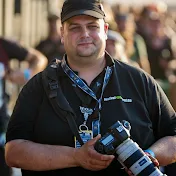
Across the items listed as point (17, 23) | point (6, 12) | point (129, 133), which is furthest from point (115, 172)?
point (17, 23)

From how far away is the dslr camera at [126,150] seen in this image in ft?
15.4

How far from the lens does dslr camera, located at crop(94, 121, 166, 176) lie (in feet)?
15.4

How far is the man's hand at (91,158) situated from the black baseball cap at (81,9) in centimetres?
90

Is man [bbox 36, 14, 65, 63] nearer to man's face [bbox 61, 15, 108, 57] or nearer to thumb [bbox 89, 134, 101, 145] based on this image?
man's face [bbox 61, 15, 108, 57]

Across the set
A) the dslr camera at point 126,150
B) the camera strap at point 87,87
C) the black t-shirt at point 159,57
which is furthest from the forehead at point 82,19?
the black t-shirt at point 159,57

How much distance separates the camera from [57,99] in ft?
16.6

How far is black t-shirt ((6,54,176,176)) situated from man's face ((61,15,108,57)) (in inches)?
7.6

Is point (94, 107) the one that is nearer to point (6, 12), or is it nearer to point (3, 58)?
point (3, 58)

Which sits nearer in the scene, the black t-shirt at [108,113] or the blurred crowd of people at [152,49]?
the black t-shirt at [108,113]

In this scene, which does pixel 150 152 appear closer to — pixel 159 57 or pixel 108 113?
pixel 108 113

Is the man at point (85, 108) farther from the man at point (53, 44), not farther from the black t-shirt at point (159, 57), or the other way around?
the black t-shirt at point (159, 57)

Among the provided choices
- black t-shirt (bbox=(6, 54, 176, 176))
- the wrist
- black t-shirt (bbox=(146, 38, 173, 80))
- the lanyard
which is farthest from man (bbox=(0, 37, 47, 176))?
black t-shirt (bbox=(146, 38, 173, 80))

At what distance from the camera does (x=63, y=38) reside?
5289 millimetres

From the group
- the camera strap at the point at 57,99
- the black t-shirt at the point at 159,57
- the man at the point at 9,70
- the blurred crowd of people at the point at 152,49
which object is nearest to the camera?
the camera strap at the point at 57,99
